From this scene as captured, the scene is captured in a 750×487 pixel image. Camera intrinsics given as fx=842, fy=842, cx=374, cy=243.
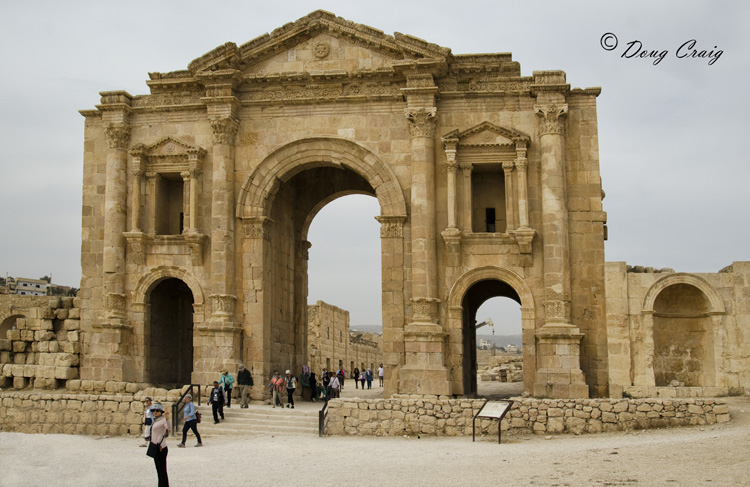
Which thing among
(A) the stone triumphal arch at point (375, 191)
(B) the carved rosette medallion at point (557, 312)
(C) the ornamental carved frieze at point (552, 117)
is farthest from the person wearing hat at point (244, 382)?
(C) the ornamental carved frieze at point (552, 117)

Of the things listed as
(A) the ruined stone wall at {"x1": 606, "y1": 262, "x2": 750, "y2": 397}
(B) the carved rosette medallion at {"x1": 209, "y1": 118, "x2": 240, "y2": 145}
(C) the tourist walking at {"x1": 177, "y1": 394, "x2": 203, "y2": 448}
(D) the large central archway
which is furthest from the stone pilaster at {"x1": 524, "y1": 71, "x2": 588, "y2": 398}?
(C) the tourist walking at {"x1": 177, "y1": 394, "x2": 203, "y2": 448}

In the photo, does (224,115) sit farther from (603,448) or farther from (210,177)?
(603,448)

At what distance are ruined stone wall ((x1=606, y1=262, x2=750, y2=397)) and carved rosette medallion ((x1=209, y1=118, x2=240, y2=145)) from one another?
10540mm

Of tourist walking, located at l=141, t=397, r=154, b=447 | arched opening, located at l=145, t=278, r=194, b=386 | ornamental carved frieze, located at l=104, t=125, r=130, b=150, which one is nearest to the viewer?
tourist walking, located at l=141, t=397, r=154, b=447

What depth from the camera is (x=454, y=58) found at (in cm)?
2252

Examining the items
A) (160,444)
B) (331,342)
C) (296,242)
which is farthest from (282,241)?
(331,342)

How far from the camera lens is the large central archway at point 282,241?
2192cm

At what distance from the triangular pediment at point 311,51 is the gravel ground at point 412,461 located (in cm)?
1038

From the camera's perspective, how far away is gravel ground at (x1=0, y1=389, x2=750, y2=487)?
1222 centimetres

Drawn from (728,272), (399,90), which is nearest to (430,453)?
(728,272)

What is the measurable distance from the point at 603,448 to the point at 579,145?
9.75 meters

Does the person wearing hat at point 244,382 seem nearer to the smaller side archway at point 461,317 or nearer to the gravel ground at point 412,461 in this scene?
the gravel ground at point 412,461

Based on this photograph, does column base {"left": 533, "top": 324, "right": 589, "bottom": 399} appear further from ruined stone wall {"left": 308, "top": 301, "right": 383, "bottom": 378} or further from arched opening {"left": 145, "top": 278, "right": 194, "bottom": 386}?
ruined stone wall {"left": 308, "top": 301, "right": 383, "bottom": 378}

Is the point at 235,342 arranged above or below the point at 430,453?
above
